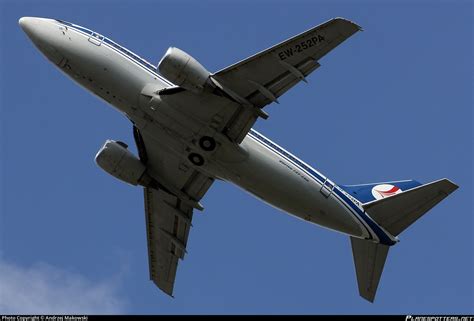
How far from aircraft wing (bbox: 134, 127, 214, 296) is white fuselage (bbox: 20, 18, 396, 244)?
400cm

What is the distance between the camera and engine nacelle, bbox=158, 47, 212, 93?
156ft

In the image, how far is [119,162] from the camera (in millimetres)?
54125

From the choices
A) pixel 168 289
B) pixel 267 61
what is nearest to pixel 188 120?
pixel 267 61

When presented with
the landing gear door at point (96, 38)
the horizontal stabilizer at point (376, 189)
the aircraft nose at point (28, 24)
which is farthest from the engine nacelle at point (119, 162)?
the horizontal stabilizer at point (376, 189)

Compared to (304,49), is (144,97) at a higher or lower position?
lower

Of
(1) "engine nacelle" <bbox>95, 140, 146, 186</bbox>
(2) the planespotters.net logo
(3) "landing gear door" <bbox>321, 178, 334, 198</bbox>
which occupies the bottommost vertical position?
(2) the planespotters.net logo

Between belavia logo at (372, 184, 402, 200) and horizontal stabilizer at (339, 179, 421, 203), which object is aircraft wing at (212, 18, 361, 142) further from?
belavia logo at (372, 184, 402, 200)

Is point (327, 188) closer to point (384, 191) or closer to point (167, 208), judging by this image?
point (384, 191)

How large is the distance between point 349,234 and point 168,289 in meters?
14.2

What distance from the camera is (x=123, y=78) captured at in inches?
1946

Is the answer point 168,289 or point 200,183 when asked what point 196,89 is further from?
point 168,289

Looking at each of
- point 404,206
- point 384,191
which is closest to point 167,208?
point 384,191

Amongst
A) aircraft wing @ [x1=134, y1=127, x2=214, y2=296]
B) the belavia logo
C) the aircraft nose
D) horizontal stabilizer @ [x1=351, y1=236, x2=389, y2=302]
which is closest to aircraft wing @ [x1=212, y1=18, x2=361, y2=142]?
aircraft wing @ [x1=134, y1=127, x2=214, y2=296]

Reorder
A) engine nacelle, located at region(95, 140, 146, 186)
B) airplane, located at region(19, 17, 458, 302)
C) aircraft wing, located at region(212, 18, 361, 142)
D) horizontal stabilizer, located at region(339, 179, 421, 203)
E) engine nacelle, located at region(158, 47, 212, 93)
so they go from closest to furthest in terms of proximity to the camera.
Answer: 1. aircraft wing, located at region(212, 18, 361, 142)
2. engine nacelle, located at region(158, 47, 212, 93)
3. airplane, located at region(19, 17, 458, 302)
4. horizontal stabilizer, located at region(339, 179, 421, 203)
5. engine nacelle, located at region(95, 140, 146, 186)
